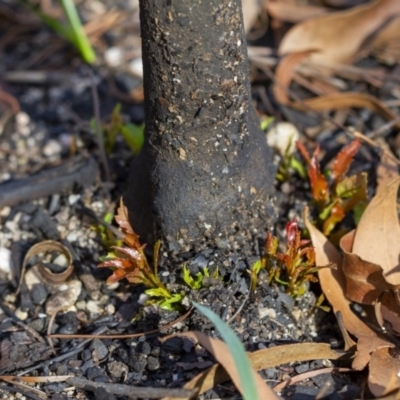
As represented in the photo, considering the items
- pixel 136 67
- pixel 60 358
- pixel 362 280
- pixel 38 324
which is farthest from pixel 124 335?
pixel 136 67

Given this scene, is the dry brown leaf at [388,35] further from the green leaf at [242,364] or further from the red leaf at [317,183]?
the green leaf at [242,364]

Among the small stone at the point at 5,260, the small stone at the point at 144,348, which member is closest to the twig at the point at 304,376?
the small stone at the point at 144,348

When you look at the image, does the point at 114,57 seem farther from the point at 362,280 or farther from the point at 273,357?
the point at 273,357

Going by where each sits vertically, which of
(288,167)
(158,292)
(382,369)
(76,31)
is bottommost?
(382,369)

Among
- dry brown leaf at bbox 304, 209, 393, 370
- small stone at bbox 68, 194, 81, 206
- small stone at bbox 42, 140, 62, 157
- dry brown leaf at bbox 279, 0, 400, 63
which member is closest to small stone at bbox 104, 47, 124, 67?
small stone at bbox 42, 140, 62, 157

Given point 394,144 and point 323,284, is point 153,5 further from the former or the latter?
point 394,144

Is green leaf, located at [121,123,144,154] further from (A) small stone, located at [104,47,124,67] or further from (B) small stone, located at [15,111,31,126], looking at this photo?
(A) small stone, located at [104,47,124,67]
